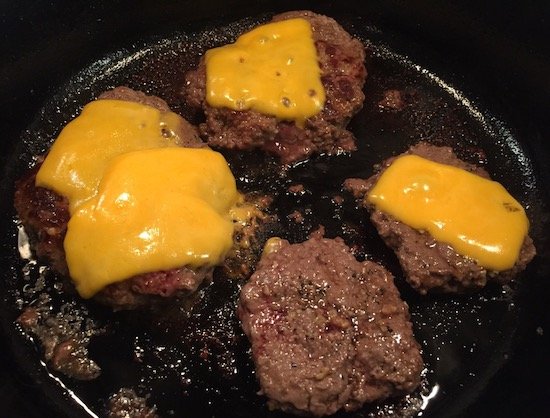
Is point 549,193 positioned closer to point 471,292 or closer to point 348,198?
point 471,292

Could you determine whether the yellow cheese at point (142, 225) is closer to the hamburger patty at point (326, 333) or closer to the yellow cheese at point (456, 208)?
the hamburger patty at point (326, 333)

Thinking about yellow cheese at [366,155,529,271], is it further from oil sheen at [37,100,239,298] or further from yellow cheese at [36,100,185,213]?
yellow cheese at [36,100,185,213]

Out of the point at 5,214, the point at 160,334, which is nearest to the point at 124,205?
the point at 160,334

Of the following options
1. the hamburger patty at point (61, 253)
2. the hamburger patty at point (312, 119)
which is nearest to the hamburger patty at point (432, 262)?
the hamburger patty at point (312, 119)

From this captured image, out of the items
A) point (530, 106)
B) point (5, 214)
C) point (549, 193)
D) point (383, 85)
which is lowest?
point (549, 193)

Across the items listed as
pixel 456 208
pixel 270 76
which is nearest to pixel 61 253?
pixel 270 76
